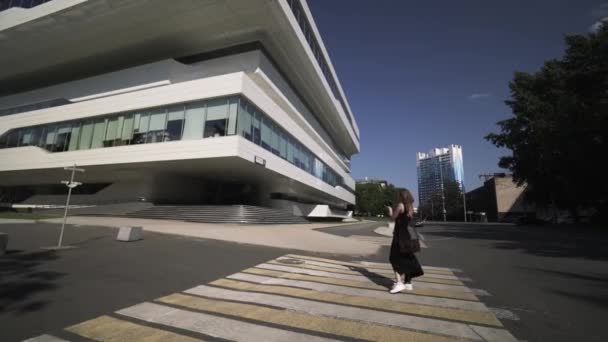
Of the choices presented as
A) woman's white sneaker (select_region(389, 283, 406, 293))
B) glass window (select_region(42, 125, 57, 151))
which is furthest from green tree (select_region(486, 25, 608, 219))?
glass window (select_region(42, 125, 57, 151))

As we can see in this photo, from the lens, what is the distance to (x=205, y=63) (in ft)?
92.7

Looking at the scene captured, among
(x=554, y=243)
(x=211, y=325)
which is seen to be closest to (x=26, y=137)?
(x=211, y=325)

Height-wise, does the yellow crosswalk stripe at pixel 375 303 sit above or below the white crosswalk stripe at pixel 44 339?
above

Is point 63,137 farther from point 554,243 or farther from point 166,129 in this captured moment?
point 554,243

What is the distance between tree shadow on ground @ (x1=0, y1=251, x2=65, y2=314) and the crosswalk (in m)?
1.41

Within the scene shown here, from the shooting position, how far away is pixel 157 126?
20.9m

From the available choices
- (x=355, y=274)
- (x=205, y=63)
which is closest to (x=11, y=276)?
(x=355, y=274)

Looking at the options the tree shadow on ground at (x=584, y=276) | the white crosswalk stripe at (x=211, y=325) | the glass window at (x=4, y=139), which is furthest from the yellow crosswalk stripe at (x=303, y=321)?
the glass window at (x=4, y=139)

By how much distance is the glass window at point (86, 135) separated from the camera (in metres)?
23.1

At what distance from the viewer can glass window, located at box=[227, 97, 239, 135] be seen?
Result: 62.0 feet

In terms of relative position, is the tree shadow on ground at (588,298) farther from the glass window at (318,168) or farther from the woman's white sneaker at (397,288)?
the glass window at (318,168)

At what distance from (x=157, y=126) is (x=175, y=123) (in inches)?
67.4

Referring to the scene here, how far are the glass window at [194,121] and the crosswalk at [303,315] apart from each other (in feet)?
54.4

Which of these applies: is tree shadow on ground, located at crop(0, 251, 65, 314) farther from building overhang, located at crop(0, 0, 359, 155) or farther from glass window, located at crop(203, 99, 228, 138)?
building overhang, located at crop(0, 0, 359, 155)
